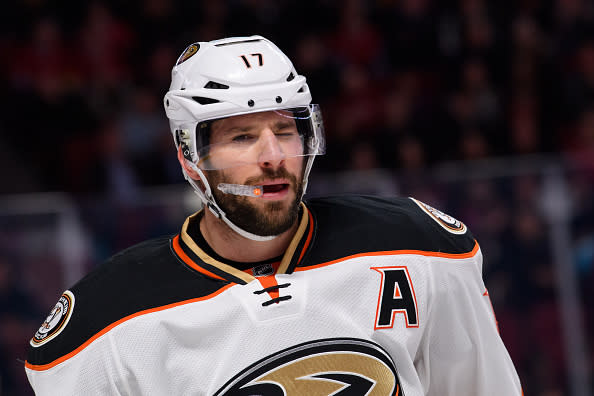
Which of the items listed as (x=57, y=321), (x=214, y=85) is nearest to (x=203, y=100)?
(x=214, y=85)

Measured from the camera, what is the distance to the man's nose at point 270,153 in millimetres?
1789

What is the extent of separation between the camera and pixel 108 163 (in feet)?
17.6

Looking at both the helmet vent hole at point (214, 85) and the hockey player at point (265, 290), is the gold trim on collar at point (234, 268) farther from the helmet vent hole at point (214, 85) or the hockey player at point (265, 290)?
the helmet vent hole at point (214, 85)

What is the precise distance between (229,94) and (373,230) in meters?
0.45

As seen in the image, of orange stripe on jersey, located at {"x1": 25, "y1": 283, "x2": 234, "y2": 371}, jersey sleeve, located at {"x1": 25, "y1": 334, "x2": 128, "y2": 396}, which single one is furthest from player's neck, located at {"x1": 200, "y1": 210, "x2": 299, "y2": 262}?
jersey sleeve, located at {"x1": 25, "y1": 334, "x2": 128, "y2": 396}

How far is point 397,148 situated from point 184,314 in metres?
3.70

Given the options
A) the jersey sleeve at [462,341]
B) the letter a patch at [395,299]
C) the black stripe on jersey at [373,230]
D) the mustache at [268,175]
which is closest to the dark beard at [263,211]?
the mustache at [268,175]

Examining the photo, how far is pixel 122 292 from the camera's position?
1.82 metres

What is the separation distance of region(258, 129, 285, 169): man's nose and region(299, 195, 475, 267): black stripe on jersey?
0.77 feet

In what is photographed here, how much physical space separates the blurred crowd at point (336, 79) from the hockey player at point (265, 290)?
3221mm

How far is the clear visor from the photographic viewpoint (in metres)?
1.80

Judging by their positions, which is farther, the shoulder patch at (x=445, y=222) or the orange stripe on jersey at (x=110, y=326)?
the shoulder patch at (x=445, y=222)

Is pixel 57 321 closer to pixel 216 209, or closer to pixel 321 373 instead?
pixel 216 209

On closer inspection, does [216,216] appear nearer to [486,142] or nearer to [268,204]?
[268,204]
